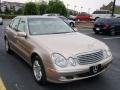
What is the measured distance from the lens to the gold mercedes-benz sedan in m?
5.34

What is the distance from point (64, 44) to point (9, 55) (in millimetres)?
3806

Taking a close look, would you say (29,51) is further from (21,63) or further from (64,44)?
(21,63)

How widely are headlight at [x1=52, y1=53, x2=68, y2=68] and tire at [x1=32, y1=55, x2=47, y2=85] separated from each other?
1.54 feet

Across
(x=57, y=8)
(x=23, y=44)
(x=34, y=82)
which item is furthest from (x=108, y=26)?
(x=57, y=8)

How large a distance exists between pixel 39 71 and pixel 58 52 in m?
0.83

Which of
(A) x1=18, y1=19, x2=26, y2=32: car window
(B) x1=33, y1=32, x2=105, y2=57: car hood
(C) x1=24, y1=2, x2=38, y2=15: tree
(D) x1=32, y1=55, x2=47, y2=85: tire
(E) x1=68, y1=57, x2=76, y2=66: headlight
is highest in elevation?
(A) x1=18, y1=19, x2=26, y2=32: car window

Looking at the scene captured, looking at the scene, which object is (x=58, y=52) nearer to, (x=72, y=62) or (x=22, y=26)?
(x=72, y=62)

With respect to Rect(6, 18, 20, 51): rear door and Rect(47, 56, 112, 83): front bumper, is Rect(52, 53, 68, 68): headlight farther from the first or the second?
Rect(6, 18, 20, 51): rear door

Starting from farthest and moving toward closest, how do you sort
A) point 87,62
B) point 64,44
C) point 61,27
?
1. point 61,27
2. point 64,44
3. point 87,62

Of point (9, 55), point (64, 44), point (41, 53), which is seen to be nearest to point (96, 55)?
point (64, 44)

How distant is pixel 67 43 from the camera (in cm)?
598

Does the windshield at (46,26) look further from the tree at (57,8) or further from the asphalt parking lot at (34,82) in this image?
the tree at (57,8)

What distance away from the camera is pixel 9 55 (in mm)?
9164

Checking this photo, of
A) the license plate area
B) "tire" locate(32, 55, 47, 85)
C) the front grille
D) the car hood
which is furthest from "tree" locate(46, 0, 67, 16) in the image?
the license plate area
